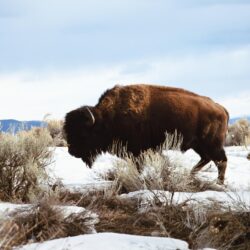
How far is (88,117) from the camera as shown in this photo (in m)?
11.9

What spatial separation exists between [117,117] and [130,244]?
6.61 m

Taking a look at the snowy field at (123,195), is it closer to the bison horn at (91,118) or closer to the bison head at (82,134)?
the bison head at (82,134)

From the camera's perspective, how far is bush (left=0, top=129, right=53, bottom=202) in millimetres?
8297

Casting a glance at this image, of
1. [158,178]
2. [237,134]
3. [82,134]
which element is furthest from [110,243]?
[237,134]

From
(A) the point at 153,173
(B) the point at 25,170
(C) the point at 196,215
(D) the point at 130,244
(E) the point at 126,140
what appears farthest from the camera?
(E) the point at 126,140

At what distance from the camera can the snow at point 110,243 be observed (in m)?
5.09

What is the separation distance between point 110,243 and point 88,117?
6.73 metres

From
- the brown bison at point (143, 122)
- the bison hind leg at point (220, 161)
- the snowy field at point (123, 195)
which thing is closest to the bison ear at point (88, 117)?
the brown bison at point (143, 122)

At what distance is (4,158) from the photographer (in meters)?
8.72

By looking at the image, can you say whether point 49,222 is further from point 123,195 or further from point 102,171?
point 102,171

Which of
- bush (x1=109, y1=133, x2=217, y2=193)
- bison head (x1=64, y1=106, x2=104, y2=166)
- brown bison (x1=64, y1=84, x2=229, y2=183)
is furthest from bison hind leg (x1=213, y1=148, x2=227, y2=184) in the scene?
bison head (x1=64, y1=106, x2=104, y2=166)

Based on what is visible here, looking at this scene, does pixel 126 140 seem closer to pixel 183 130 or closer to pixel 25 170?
pixel 183 130

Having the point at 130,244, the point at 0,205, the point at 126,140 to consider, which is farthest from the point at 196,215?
the point at 126,140

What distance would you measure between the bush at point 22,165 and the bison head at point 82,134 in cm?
256
